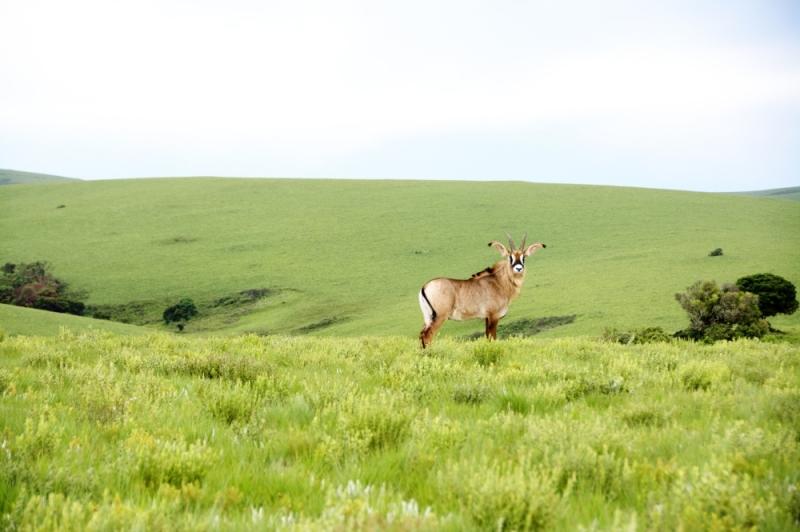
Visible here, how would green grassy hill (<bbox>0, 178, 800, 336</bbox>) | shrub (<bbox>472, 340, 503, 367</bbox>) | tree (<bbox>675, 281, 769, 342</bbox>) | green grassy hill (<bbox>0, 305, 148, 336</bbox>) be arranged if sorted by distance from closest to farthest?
shrub (<bbox>472, 340, 503, 367</bbox>) < tree (<bbox>675, 281, 769, 342</bbox>) < green grassy hill (<bbox>0, 305, 148, 336</bbox>) < green grassy hill (<bbox>0, 178, 800, 336</bbox>)

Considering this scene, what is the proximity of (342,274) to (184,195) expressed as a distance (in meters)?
47.9

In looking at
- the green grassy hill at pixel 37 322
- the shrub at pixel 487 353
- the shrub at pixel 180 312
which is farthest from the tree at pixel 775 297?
the shrub at pixel 180 312

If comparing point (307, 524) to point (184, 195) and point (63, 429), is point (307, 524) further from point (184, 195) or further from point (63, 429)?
point (184, 195)

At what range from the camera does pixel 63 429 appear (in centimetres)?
520

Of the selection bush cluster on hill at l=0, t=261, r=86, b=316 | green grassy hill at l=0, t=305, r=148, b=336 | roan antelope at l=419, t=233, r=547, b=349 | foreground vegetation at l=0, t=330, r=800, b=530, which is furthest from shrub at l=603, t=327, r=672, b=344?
bush cluster on hill at l=0, t=261, r=86, b=316

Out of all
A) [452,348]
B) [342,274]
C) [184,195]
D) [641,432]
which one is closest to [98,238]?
[184,195]

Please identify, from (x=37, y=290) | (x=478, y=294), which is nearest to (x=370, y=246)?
(x=37, y=290)

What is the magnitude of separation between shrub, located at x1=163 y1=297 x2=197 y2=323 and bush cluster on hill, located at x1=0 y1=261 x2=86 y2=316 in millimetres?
9977

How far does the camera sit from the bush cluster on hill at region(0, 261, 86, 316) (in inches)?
2803

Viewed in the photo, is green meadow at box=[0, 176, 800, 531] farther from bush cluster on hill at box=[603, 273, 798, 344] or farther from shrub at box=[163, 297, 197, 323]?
shrub at box=[163, 297, 197, 323]

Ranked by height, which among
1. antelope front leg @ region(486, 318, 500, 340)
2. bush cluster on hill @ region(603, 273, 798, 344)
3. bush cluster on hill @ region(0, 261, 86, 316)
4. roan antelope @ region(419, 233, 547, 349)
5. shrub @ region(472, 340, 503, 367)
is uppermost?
roan antelope @ region(419, 233, 547, 349)

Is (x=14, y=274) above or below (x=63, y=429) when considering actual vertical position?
below

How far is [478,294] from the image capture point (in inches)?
619

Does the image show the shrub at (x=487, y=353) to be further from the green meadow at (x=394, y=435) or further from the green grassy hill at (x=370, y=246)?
the green grassy hill at (x=370, y=246)
